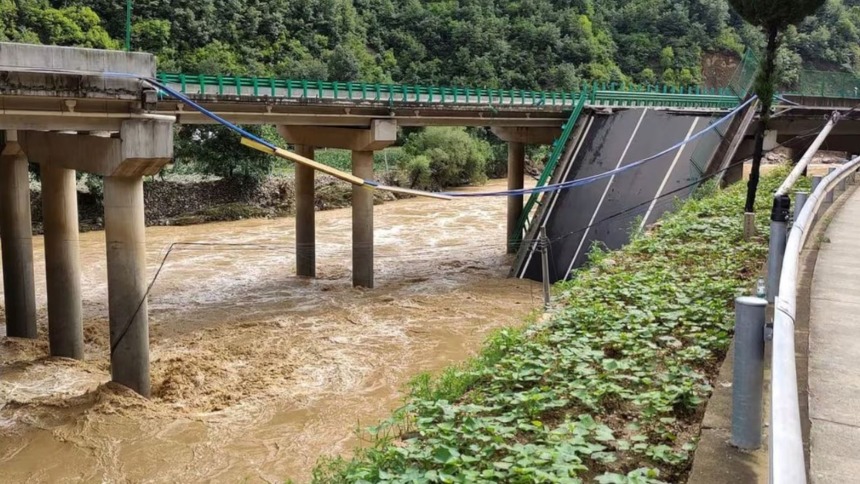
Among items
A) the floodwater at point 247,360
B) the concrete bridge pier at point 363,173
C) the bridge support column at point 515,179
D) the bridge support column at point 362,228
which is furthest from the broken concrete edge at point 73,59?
the bridge support column at point 515,179

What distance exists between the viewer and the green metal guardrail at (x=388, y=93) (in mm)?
19828

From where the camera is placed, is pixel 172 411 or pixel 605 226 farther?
pixel 605 226

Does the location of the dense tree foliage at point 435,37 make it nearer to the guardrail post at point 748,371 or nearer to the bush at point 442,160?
the bush at point 442,160

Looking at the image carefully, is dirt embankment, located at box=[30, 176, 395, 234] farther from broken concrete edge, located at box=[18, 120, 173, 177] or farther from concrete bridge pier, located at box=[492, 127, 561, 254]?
broken concrete edge, located at box=[18, 120, 173, 177]

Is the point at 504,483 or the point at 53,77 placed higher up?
the point at 53,77

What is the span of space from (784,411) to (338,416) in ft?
35.6

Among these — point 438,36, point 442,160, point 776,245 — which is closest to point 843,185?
point 776,245

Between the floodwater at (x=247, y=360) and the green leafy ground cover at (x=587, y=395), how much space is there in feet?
14.4

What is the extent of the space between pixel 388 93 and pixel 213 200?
18092 millimetres

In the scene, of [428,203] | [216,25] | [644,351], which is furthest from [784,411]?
[216,25]

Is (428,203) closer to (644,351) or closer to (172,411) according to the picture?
(172,411)

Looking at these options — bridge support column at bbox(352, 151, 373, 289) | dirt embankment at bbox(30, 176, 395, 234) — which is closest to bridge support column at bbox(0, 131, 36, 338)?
bridge support column at bbox(352, 151, 373, 289)

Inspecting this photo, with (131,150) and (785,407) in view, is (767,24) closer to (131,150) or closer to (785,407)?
(131,150)

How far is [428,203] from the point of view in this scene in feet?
142
